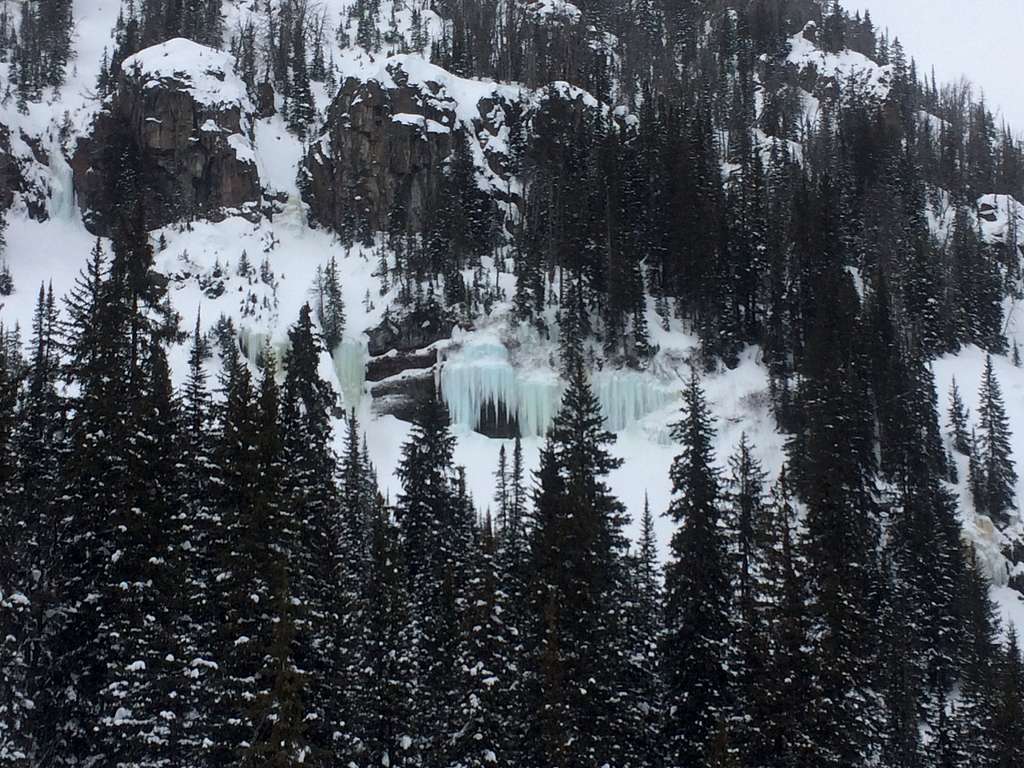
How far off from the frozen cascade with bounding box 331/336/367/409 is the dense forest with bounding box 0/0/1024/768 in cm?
129

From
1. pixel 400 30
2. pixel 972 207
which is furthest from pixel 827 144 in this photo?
pixel 400 30

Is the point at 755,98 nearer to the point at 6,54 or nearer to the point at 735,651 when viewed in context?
the point at 6,54

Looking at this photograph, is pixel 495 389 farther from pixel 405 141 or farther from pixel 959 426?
pixel 405 141

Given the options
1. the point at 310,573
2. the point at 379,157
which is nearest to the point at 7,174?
the point at 379,157

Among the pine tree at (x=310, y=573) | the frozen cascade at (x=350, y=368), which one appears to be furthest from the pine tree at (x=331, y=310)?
the pine tree at (x=310, y=573)

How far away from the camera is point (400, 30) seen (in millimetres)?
119562

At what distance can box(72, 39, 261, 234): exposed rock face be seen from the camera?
80.8 m

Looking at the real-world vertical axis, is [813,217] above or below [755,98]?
below

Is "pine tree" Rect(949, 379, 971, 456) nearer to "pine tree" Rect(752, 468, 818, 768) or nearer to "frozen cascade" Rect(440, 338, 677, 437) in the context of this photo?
"frozen cascade" Rect(440, 338, 677, 437)

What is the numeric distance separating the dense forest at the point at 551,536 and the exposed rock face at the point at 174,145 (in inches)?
569

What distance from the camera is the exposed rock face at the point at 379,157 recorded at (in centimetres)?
8100

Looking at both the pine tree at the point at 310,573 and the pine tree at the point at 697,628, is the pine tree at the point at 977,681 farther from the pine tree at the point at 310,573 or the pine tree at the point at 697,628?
the pine tree at the point at 310,573

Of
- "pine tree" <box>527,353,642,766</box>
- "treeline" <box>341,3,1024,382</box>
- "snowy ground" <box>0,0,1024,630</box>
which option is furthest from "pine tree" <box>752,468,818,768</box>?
"treeline" <box>341,3,1024,382</box>

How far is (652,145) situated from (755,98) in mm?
39139
